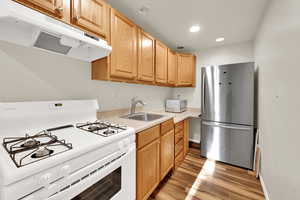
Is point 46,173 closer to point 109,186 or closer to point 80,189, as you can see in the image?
point 80,189

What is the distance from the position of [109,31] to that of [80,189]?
1.37 metres

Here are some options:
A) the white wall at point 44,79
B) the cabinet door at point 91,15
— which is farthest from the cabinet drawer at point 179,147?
the cabinet door at point 91,15

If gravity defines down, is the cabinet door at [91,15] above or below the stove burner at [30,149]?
above

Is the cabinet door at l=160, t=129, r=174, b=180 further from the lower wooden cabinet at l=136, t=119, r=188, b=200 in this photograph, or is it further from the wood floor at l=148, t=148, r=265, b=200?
the wood floor at l=148, t=148, r=265, b=200

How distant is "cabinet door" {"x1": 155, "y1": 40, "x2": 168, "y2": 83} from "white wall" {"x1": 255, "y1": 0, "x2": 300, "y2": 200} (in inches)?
56.1

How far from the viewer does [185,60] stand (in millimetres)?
2891

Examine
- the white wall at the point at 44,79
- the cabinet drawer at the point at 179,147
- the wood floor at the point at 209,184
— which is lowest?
the wood floor at the point at 209,184

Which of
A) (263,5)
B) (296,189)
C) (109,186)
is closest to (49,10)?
(109,186)

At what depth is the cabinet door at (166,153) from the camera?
1.67 metres

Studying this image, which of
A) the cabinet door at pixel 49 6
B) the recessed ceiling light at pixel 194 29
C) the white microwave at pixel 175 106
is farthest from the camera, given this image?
the white microwave at pixel 175 106

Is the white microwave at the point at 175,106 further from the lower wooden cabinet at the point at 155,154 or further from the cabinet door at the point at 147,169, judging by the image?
the cabinet door at the point at 147,169

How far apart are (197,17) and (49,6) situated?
1699mm

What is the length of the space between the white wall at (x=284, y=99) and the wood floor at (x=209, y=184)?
0.34m

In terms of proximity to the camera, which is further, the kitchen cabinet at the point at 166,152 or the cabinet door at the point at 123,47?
the kitchen cabinet at the point at 166,152
